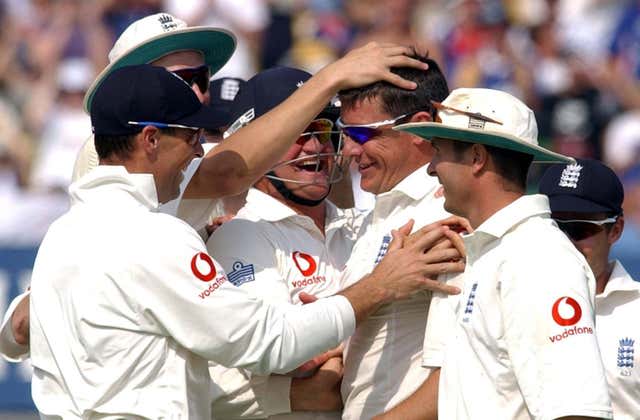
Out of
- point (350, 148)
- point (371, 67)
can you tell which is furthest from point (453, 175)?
point (350, 148)

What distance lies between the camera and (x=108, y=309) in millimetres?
4289

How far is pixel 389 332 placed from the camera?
4742 millimetres

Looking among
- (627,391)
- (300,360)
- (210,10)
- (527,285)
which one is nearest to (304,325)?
(300,360)

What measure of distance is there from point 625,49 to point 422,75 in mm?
7496

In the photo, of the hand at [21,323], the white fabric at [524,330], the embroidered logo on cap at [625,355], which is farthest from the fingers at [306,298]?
the embroidered logo on cap at [625,355]

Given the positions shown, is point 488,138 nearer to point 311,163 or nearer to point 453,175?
point 453,175

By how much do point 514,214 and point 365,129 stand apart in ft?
3.48

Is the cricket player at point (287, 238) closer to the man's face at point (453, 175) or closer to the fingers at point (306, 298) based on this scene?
the fingers at point (306, 298)

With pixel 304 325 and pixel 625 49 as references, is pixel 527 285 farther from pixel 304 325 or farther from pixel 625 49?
pixel 625 49

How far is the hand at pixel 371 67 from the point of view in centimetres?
479

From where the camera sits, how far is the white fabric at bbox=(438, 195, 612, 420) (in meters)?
3.69

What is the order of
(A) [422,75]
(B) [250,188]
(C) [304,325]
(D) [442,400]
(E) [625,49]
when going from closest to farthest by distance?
(D) [442,400] → (C) [304,325] → (A) [422,75] → (B) [250,188] → (E) [625,49]

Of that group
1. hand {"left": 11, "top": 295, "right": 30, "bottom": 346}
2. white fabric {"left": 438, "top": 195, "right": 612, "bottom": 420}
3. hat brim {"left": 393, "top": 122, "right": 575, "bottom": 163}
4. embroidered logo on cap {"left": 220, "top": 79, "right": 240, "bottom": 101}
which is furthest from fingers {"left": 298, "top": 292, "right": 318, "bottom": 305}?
embroidered logo on cap {"left": 220, "top": 79, "right": 240, "bottom": 101}

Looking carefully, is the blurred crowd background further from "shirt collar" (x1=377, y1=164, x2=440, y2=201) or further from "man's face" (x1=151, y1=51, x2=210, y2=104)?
"shirt collar" (x1=377, y1=164, x2=440, y2=201)
